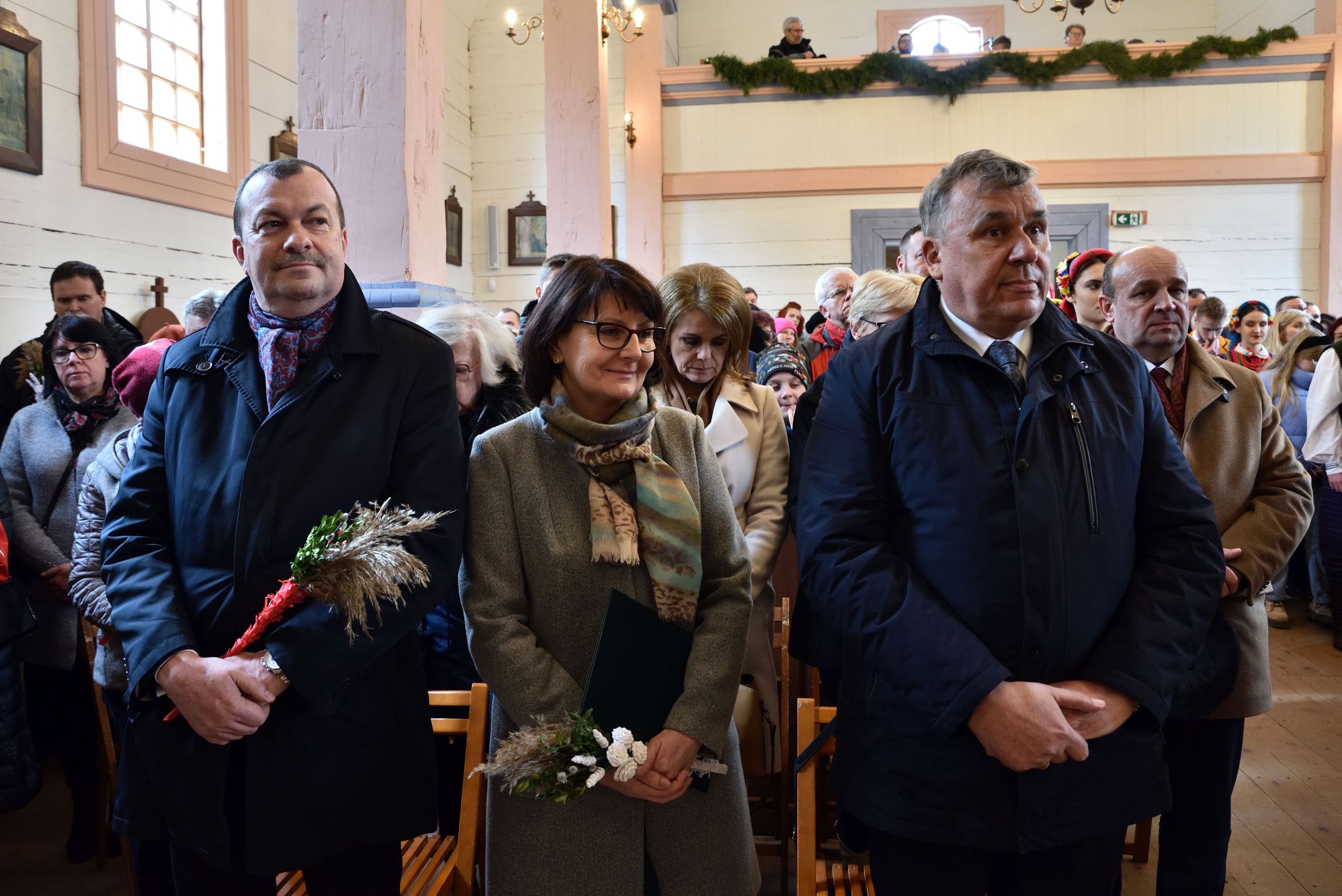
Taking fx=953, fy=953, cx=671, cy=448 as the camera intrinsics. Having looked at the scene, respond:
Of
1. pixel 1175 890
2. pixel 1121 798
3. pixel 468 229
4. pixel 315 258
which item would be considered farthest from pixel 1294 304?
pixel 468 229

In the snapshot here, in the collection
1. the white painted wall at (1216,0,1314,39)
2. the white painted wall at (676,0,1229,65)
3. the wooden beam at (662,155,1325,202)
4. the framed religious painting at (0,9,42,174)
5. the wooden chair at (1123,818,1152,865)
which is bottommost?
the wooden chair at (1123,818,1152,865)

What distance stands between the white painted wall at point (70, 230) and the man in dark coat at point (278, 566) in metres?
4.08

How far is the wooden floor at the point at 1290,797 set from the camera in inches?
103

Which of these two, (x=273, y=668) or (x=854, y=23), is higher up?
(x=854, y=23)

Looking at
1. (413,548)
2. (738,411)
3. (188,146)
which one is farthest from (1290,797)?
(188,146)

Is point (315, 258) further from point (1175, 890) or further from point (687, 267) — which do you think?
point (1175, 890)

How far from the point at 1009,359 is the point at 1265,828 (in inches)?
88.7

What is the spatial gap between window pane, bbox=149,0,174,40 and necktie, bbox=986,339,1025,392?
20.9 feet

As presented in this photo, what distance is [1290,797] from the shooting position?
10.2 feet

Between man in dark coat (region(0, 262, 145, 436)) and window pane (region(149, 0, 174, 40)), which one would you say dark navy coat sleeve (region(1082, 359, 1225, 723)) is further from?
window pane (region(149, 0, 174, 40))

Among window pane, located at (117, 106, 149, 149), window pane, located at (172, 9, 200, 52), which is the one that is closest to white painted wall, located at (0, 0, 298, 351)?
window pane, located at (117, 106, 149, 149)

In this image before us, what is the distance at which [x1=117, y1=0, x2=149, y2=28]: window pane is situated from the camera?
577 centimetres

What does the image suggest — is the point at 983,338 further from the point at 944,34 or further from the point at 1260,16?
the point at 1260,16

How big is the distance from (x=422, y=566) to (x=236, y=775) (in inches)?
18.6
